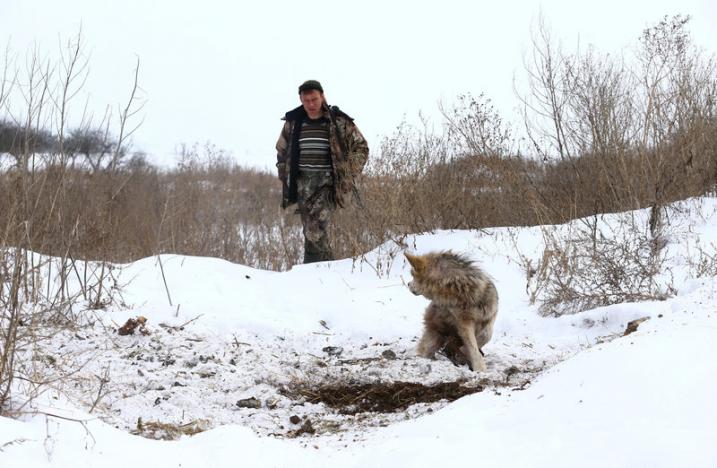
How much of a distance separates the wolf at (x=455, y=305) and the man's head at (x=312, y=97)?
11.5ft

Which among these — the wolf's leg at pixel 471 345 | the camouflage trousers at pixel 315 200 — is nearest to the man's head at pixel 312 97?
the camouflage trousers at pixel 315 200

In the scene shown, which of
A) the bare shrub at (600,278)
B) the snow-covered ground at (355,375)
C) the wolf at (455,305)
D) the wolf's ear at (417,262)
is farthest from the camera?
the bare shrub at (600,278)

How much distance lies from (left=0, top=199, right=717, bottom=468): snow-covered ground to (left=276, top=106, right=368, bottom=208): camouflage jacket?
1.18m

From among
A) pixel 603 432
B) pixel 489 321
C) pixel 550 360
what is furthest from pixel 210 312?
pixel 603 432

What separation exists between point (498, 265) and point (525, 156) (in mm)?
2971

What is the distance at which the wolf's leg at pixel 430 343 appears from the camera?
5879 millimetres

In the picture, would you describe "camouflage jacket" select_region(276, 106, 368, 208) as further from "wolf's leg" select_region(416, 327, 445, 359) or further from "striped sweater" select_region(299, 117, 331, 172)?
"wolf's leg" select_region(416, 327, 445, 359)

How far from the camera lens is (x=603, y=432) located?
2697mm

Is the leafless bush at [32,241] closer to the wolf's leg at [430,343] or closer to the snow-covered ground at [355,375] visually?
the snow-covered ground at [355,375]

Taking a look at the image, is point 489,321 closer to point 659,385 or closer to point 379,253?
point 659,385

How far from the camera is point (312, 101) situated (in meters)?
8.62

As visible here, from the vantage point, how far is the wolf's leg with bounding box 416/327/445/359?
19.3 ft

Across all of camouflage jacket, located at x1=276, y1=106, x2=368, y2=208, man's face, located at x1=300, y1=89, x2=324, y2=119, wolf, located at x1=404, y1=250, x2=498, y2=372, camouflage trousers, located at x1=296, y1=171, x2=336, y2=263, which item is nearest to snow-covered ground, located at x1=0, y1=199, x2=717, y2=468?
wolf, located at x1=404, y1=250, x2=498, y2=372

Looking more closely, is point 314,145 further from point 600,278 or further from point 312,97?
point 600,278
